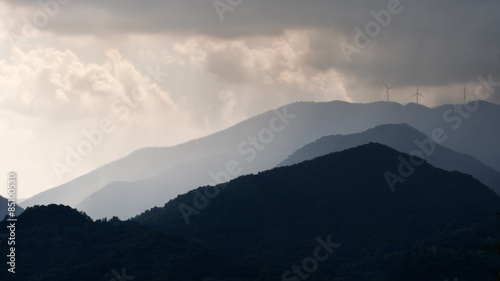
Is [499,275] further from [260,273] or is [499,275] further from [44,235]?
[44,235]

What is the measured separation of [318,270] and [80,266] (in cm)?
5619

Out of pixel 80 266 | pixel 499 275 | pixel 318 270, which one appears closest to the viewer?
pixel 499 275

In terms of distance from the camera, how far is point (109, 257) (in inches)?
Result: 6934

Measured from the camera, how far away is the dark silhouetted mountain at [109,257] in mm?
167750

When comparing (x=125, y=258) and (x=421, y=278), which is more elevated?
(x=125, y=258)

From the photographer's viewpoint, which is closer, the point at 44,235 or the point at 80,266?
the point at 80,266

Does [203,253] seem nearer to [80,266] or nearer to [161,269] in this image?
[161,269]

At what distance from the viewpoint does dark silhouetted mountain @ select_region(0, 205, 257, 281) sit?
168 meters

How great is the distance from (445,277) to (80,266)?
8438 cm

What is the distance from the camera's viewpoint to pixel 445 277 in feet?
575

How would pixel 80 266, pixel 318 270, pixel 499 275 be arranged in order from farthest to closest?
pixel 318 270, pixel 80 266, pixel 499 275

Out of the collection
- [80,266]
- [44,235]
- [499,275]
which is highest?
[44,235]

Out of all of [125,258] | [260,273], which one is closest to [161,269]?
[125,258]

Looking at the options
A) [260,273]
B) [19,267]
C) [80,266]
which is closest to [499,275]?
[260,273]
